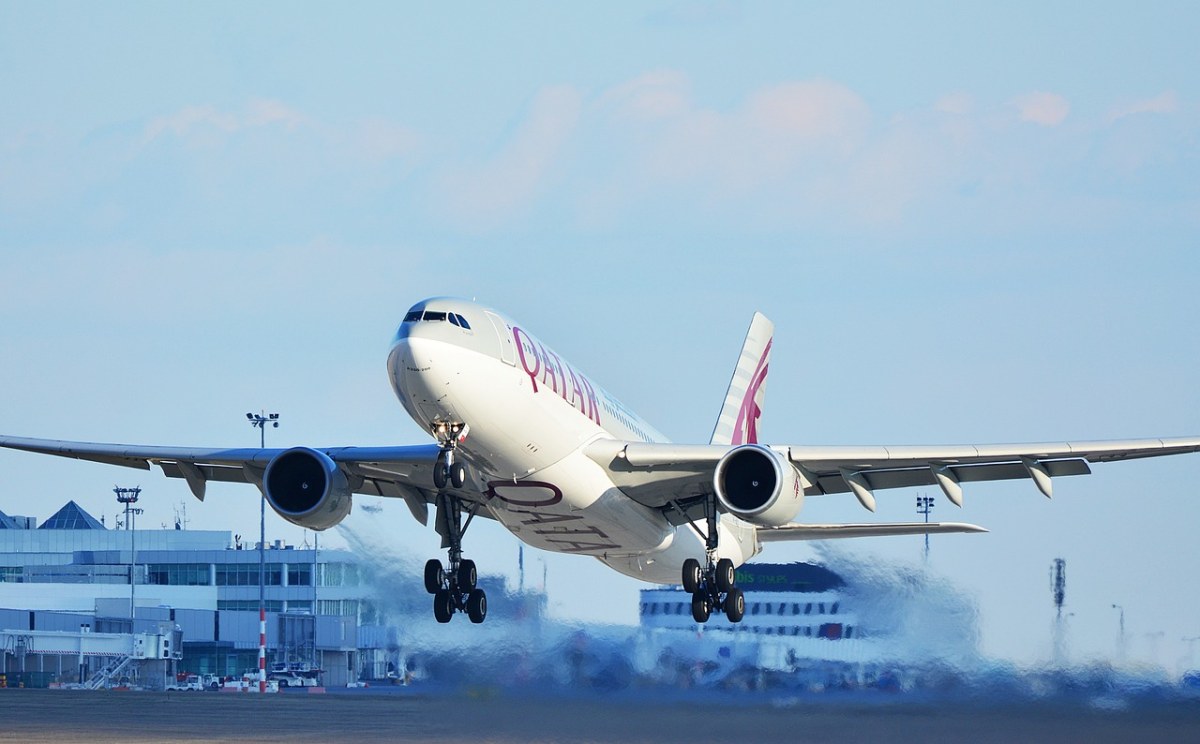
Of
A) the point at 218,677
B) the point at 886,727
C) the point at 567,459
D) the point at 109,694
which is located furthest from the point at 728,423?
the point at 218,677

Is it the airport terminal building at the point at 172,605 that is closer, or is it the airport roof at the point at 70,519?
the airport terminal building at the point at 172,605

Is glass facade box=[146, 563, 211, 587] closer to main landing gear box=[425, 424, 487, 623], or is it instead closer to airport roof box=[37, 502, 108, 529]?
airport roof box=[37, 502, 108, 529]

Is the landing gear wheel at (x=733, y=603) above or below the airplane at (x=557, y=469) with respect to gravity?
below

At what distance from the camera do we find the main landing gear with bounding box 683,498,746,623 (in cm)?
3086

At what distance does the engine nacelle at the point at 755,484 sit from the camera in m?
27.9

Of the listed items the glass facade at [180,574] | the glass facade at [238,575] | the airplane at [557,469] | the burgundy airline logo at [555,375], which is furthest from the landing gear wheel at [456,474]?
the glass facade at [180,574]

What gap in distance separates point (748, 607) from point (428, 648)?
24.2 ft

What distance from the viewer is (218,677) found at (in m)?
69.3

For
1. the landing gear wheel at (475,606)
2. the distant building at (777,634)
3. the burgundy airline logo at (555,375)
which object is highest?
the burgundy airline logo at (555,375)

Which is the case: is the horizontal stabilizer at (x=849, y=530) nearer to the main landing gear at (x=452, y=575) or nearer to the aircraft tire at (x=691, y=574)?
the aircraft tire at (x=691, y=574)

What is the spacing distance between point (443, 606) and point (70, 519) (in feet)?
287

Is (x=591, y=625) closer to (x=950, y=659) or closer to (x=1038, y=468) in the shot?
(x=950, y=659)

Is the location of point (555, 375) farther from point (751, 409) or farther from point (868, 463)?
point (751, 409)

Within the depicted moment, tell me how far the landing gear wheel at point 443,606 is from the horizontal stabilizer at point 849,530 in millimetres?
6515
